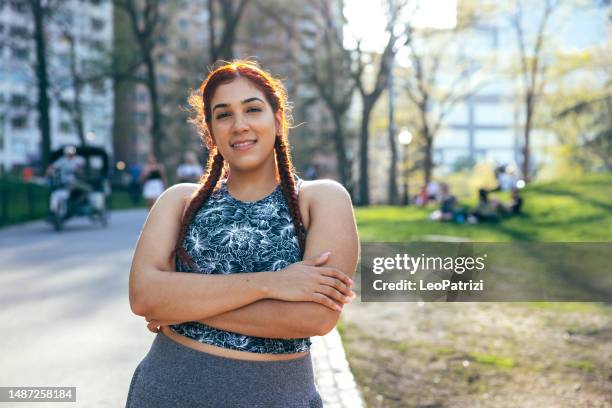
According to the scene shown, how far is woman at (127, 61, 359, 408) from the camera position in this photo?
7.38ft

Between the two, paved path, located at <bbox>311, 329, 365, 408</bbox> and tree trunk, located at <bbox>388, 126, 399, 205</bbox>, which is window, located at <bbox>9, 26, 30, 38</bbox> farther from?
paved path, located at <bbox>311, 329, 365, 408</bbox>

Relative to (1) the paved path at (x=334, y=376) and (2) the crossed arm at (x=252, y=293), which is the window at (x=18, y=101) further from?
(2) the crossed arm at (x=252, y=293)

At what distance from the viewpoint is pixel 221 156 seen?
105 inches

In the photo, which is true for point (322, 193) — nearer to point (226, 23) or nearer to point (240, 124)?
point (240, 124)

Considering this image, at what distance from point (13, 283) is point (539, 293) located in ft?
19.4

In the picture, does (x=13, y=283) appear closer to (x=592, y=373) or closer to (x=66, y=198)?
(x=592, y=373)

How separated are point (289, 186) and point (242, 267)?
12.2 inches

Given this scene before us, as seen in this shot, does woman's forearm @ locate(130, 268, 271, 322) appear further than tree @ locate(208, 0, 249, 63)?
No

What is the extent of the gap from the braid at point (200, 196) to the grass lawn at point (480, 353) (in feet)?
8.00

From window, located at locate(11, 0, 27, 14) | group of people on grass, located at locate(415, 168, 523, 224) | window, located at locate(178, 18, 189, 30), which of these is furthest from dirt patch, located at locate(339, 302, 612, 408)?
window, located at locate(178, 18, 189, 30)

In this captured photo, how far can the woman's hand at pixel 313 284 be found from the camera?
226cm

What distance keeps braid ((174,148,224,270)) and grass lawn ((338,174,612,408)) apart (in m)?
2.44

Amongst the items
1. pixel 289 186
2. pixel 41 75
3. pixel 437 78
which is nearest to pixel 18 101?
pixel 41 75

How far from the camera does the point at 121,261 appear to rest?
442 inches
